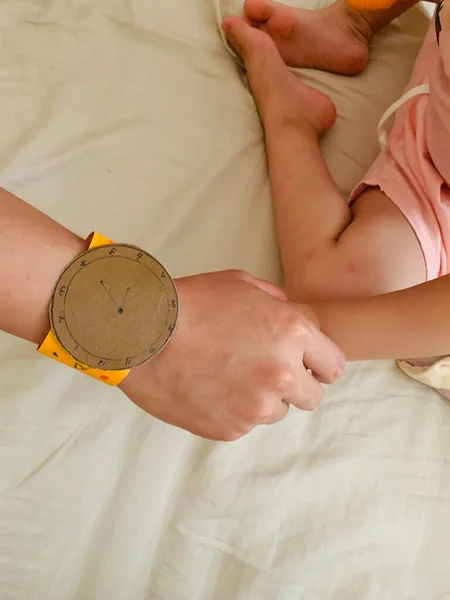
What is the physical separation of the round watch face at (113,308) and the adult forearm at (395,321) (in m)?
0.21

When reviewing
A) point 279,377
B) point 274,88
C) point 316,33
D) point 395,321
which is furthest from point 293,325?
point 316,33

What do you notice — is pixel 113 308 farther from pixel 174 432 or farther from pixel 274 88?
pixel 274 88

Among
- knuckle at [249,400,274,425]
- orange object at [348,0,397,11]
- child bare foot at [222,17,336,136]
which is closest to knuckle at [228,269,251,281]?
knuckle at [249,400,274,425]

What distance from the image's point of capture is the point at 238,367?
550mm

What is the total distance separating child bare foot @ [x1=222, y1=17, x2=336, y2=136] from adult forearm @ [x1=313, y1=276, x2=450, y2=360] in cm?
29

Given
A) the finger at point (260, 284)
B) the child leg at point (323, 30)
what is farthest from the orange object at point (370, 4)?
the finger at point (260, 284)

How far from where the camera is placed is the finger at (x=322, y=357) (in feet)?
1.88

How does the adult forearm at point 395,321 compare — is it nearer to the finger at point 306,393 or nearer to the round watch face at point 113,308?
the finger at point 306,393

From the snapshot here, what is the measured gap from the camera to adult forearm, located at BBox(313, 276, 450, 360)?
25.8 inches

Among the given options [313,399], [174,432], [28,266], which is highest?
[28,266]

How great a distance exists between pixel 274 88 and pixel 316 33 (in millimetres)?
127

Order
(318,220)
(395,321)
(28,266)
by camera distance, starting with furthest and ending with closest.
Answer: (318,220) < (395,321) < (28,266)

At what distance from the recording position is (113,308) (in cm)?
52

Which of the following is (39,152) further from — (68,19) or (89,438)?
(89,438)
